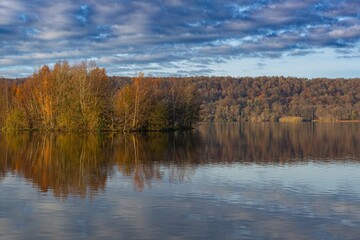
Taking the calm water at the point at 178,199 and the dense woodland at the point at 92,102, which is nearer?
the calm water at the point at 178,199

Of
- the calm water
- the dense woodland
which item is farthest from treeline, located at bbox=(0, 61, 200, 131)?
the calm water

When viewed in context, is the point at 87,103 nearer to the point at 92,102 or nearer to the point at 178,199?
the point at 92,102

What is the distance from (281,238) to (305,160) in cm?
2151

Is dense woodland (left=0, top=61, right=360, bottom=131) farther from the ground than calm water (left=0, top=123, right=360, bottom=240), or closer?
farther from the ground

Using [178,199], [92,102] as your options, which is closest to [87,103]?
[92,102]

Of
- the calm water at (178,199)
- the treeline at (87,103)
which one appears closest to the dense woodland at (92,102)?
the treeline at (87,103)

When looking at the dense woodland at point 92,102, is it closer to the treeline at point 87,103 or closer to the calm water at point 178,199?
the treeline at point 87,103

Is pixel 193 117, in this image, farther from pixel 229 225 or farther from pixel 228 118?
pixel 228 118

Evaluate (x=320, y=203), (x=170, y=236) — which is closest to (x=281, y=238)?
(x=170, y=236)

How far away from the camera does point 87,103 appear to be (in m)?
74.7

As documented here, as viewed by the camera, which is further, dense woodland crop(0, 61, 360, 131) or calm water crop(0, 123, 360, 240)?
dense woodland crop(0, 61, 360, 131)

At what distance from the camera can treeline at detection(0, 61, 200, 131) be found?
247ft

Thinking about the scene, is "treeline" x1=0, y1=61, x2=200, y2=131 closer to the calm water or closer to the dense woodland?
the dense woodland

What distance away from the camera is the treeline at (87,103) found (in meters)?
75.2
